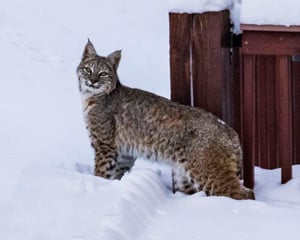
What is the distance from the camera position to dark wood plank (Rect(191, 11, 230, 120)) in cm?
536

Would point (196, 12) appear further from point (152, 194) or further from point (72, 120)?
point (72, 120)

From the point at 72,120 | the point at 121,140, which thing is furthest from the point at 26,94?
the point at 121,140

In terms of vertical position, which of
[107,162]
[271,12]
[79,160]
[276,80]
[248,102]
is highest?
[271,12]

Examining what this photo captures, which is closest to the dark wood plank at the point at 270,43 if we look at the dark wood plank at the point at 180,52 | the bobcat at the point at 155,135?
the dark wood plank at the point at 180,52

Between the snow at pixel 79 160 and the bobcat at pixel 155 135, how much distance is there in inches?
5.5

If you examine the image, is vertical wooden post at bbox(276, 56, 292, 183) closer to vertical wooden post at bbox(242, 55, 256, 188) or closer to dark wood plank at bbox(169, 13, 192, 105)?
vertical wooden post at bbox(242, 55, 256, 188)

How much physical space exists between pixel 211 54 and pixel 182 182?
0.82 metres

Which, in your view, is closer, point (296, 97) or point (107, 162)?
point (107, 162)

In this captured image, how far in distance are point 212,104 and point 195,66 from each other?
10.5 inches

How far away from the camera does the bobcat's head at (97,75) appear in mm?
6199

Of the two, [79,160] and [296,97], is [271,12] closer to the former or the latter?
[296,97]

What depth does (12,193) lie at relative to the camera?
179 inches

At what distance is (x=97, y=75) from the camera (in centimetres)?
619

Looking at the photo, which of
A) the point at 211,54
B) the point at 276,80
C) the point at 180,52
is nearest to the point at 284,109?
the point at 276,80
